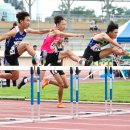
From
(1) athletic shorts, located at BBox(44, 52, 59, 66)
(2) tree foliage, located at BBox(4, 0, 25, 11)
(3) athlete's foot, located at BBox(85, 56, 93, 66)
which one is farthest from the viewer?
(2) tree foliage, located at BBox(4, 0, 25, 11)

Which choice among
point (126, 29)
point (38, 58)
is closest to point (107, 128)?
point (38, 58)

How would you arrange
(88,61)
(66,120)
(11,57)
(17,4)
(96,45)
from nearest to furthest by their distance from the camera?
(66,120) < (11,57) < (88,61) < (96,45) < (17,4)

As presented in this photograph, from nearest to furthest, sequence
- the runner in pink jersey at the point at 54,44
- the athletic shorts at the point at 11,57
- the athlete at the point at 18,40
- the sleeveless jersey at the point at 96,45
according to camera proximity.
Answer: the athlete at the point at 18,40 → the athletic shorts at the point at 11,57 → the sleeveless jersey at the point at 96,45 → the runner in pink jersey at the point at 54,44

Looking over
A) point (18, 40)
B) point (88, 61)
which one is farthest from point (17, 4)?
point (18, 40)

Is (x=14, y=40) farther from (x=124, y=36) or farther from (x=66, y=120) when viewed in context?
(x=124, y=36)

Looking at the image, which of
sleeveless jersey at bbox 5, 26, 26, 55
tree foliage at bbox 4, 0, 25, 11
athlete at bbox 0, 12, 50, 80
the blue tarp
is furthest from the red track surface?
tree foliage at bbox 4, 0, 25, 11

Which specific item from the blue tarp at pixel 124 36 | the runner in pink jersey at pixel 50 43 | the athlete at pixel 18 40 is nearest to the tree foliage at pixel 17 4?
the blue tarp at pixel 124 36

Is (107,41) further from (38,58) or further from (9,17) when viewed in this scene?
(9,17)

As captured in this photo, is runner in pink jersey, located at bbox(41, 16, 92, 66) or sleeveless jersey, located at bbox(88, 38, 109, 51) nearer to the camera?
sleeveless jersey, located at bbox(88, 38, 109, 51)

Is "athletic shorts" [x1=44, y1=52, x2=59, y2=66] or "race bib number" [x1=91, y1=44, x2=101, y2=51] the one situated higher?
"race bib number" [x1=91, y1=44, x2=101, y2=51]

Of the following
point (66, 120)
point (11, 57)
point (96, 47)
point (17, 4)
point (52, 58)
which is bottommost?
point (66, 120)

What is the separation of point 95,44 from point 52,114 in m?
1.75

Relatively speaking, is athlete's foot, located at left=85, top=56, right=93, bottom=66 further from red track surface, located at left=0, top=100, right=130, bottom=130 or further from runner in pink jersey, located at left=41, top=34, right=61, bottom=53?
red track surface, located at left=0, top=100, right=130, bottom=130

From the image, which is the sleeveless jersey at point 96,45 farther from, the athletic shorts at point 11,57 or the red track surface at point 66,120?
the athletic shorts at point 11,57
